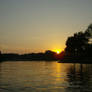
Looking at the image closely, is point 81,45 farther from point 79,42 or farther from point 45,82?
point 45,82

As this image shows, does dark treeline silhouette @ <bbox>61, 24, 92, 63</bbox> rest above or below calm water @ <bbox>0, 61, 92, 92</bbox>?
above

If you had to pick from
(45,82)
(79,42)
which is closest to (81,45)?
(79,42)

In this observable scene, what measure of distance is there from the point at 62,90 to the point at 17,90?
4.24 m

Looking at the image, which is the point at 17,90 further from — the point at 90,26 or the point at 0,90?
the point at 90,26

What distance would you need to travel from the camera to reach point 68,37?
146625 mm

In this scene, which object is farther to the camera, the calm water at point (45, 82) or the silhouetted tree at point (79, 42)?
the silhouetted tree at point (79, 42)

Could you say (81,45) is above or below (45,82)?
above

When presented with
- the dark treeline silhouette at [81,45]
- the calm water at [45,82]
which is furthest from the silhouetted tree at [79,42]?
the calm water at [45,82]

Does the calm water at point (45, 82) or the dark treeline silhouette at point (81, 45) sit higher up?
the dark treeline silhouette at point (81, 45)

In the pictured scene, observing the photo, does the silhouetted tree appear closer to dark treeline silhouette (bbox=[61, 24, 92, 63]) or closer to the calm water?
dark treeline silhouette (bbox=[61, 24, 92, 63])

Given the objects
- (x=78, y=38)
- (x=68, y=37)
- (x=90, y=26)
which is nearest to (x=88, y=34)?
(x=90, y=26)

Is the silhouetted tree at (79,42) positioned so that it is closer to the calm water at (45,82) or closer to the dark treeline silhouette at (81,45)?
the dark treeline silhouette at (81,45)

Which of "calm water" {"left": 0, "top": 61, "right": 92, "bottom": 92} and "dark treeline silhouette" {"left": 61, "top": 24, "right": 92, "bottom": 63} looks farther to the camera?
"dark treeline silhouette" {"left": 61, "top": 24, "right": 92, "bottom": 63}

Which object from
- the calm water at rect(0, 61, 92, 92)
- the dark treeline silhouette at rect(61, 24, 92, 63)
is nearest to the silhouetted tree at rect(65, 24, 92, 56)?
the dark treeline silhouette at rect(61, 24, 92, 63)
